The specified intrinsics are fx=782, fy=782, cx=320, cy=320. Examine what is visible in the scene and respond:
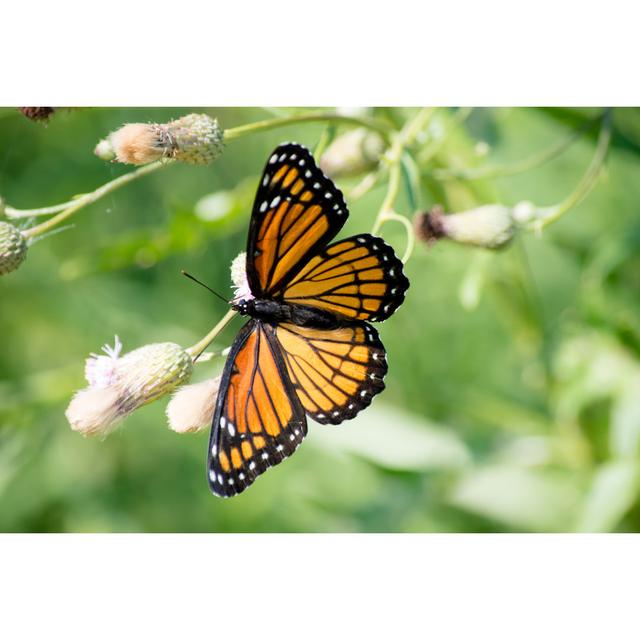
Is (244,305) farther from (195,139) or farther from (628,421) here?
(628,421)

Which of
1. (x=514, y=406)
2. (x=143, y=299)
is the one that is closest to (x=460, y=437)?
(x=514, y=406)

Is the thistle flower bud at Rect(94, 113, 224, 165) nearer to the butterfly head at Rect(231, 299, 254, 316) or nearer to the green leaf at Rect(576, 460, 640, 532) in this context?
the butterfly head at Rect(231, 299, 254, 316)

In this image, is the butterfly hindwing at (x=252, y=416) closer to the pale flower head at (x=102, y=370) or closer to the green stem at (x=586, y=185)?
the pale flower head at (x=102, y=370)

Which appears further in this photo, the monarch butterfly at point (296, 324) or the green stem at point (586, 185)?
the green stem at point (586, 185)

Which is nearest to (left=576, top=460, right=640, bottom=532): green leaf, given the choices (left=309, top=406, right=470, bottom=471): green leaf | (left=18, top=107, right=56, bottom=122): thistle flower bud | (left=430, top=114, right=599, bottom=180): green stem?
(left=309, top=406, right=470, bottom=471): green leaf

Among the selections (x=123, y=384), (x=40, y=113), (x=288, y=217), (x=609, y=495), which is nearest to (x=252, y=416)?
(x=123, y=384)

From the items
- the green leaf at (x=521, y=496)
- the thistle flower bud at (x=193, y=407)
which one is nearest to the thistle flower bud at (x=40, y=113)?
the thistle flower bud at (x=193, y=407)
